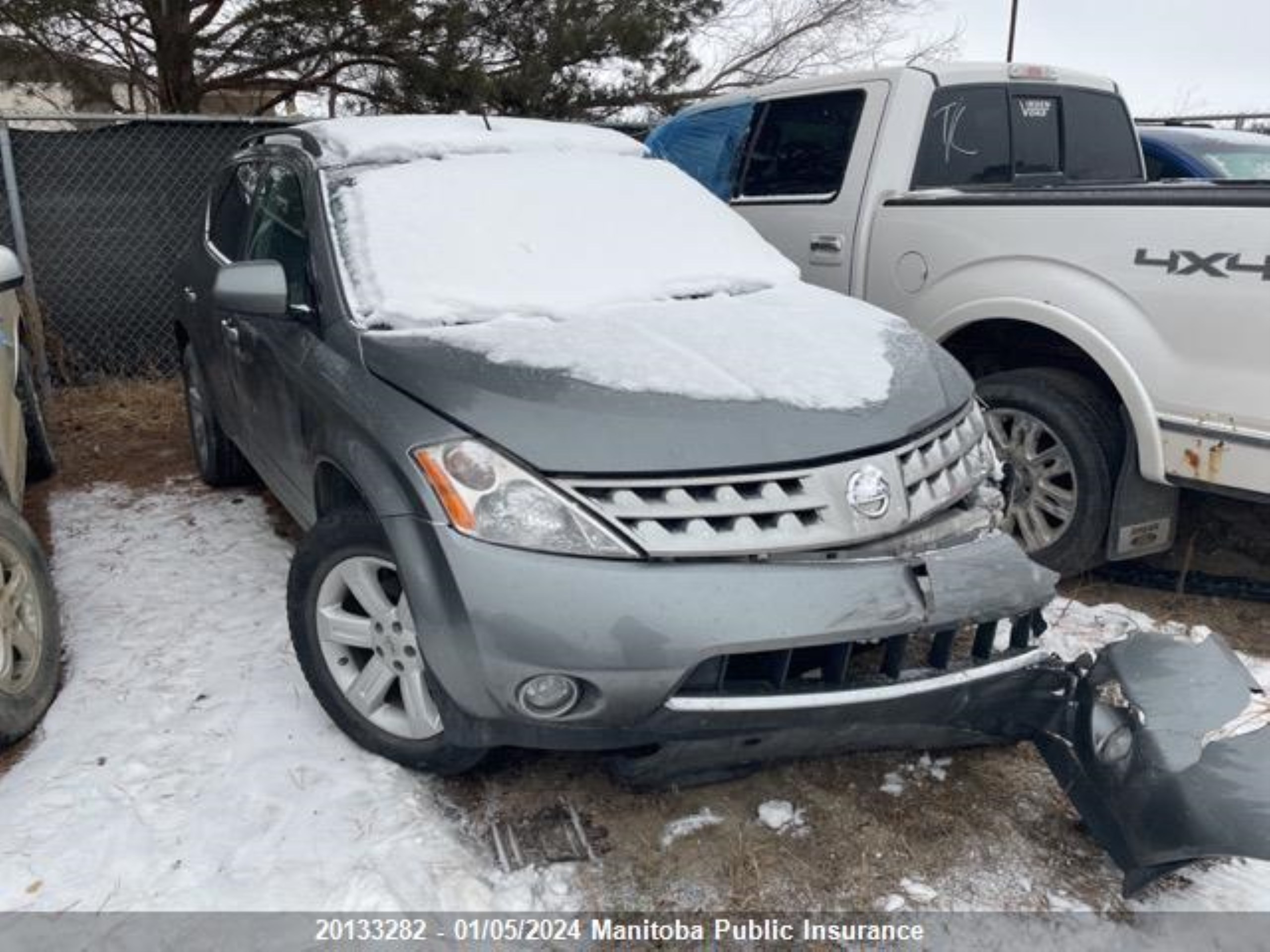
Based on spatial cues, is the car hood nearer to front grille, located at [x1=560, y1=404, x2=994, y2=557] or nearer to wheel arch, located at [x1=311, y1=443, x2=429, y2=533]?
front grille, located at [x1=560, y1=404, x2=994, y2=557]

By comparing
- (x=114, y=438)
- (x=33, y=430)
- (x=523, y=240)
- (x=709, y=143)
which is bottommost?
(x=114, y=438)

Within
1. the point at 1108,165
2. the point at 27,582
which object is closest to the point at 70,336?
the point at 27,582

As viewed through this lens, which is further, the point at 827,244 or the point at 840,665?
the point at 827,244

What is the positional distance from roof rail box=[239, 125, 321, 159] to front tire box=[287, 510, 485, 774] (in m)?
1.56

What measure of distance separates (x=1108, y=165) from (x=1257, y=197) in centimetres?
220

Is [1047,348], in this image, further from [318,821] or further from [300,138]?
[318,821]

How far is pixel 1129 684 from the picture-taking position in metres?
2.43

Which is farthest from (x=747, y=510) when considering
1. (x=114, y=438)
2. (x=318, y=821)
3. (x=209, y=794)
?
(x=114, y=438)

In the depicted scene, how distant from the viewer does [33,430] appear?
5.09 metres

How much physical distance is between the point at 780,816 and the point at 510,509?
1.11m

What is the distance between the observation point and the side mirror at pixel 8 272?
382 centimetres

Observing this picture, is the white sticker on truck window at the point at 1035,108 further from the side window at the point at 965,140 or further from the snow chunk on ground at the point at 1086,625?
the snow chunk on ground at the point at 1086,625

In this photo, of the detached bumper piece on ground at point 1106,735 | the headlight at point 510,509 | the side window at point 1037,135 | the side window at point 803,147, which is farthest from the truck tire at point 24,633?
the side window at point 1037,135

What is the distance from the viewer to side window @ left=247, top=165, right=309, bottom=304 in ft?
11.0
